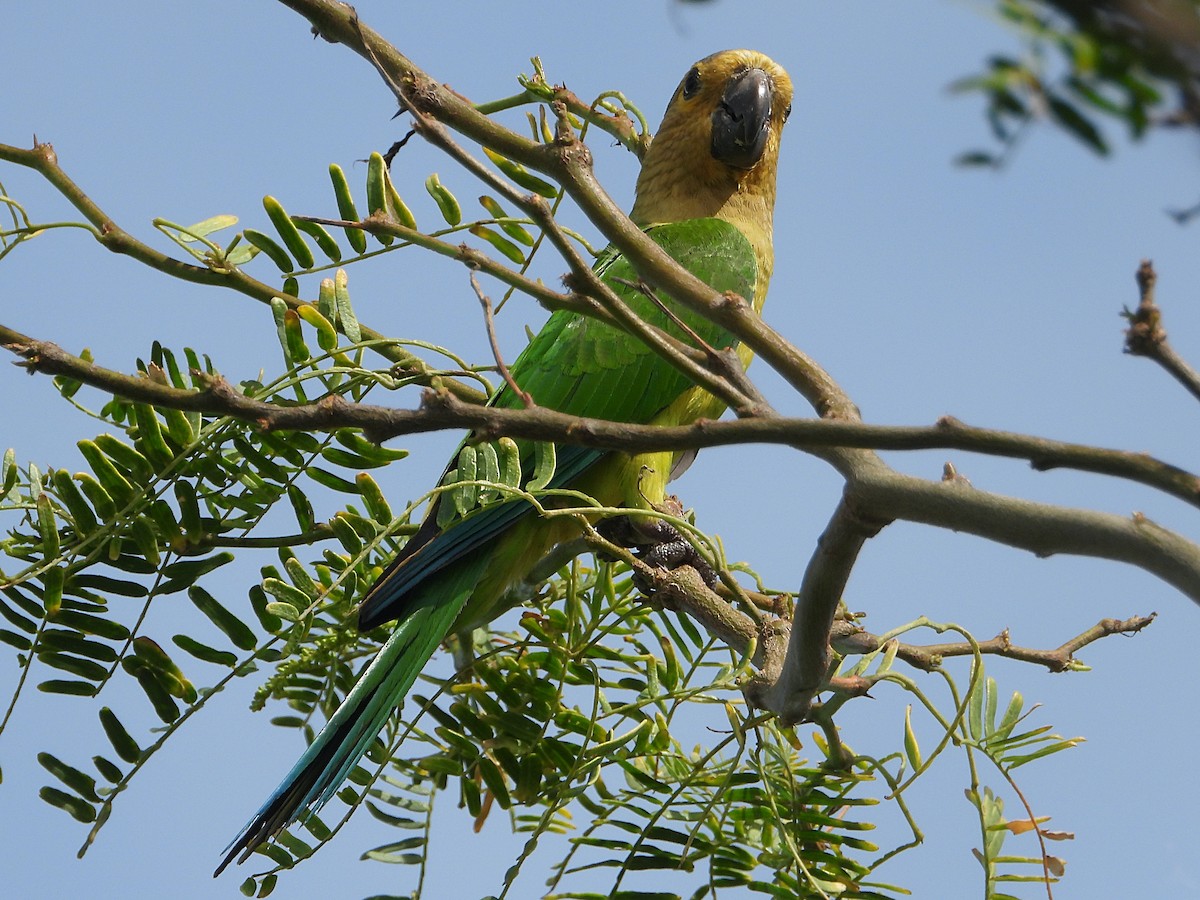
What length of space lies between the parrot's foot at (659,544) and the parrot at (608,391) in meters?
0.09

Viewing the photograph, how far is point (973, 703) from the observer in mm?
2018

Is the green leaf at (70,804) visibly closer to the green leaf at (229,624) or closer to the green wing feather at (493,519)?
the green wing feather at (493,519)

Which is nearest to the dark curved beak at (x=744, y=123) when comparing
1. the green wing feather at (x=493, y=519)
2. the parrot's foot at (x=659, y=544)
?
the green wing feather at (x=493, y=519)

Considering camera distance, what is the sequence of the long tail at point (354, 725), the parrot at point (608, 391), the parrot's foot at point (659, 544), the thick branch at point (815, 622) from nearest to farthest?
the thick branch at point (815, 622) → the long tail at point (354, 725) → the parrot at point (608, 391) → the parrot's foot at point (659, 544)

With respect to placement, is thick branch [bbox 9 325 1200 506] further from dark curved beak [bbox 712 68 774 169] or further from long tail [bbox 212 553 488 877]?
dark curved beak [bbox 712 68 774 169]

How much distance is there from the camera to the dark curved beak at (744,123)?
3.85 metres

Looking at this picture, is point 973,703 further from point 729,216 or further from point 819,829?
point 729,216

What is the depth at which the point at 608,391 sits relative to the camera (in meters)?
3.14

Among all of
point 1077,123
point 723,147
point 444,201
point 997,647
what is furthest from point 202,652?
point 723,147

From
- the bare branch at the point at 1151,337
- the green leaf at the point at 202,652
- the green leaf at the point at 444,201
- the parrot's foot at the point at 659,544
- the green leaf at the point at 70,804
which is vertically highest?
the green leaf at the point at 444,201

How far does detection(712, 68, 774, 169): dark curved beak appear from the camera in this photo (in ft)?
12.6

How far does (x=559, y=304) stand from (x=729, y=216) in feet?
8.38

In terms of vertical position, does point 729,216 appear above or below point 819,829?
above

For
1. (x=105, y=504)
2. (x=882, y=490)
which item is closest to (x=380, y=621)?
(x=105, y=504)
